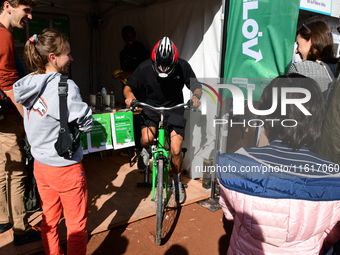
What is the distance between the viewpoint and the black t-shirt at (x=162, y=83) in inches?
132

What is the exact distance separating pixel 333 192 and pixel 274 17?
2327 millimetres

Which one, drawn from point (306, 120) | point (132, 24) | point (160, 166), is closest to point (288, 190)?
point (306, 120)

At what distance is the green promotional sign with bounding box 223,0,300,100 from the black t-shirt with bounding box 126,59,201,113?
0.55 meters

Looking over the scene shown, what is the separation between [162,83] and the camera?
11.0ft

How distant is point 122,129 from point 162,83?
1.27 meters

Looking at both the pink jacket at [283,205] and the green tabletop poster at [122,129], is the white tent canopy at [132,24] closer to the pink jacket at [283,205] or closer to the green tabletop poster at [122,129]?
the green tabletop poster at [122,129]

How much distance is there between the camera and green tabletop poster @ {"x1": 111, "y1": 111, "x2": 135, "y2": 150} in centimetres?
421

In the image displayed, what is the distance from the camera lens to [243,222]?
1.46 meters

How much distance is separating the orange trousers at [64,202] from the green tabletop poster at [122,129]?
226cm

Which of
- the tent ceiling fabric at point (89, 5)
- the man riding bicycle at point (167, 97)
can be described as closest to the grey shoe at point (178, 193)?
the man riding bicycle at point (167, 97)

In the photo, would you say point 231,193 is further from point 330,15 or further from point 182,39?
point 330,15

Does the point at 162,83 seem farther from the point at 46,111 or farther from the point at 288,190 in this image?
the point at 288,190

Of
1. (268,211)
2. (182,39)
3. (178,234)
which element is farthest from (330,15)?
(268,211)

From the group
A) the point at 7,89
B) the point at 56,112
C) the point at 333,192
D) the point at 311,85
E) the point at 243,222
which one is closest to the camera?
the point at 333,192
